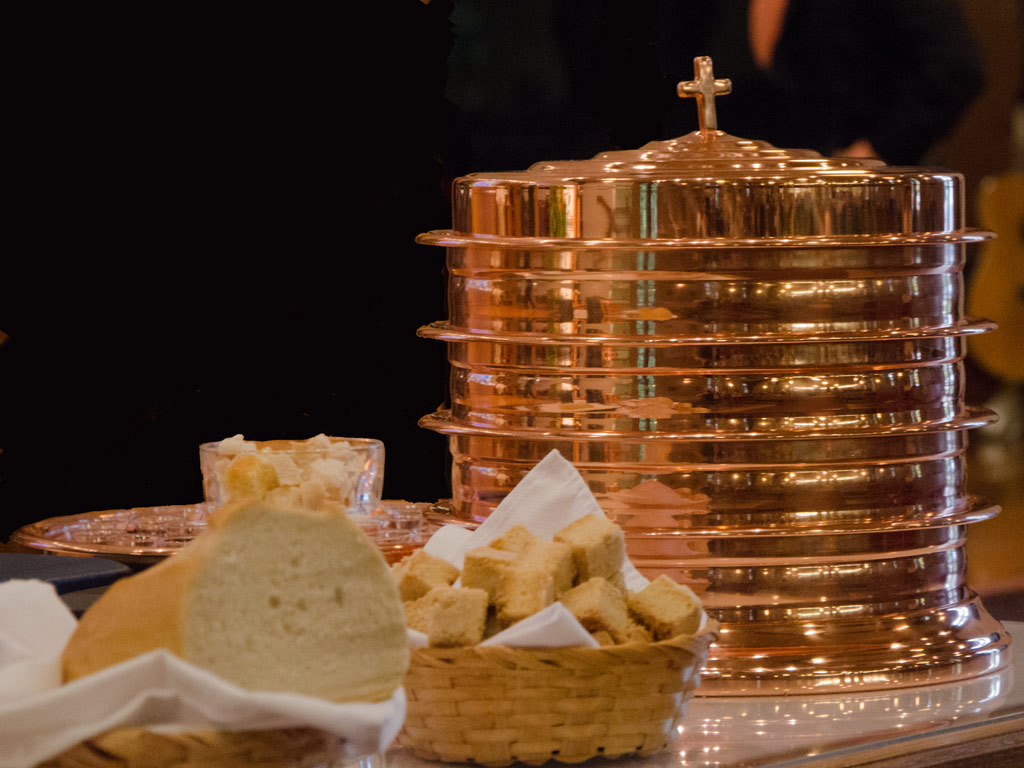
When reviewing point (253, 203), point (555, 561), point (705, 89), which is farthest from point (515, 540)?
point (253, 203)

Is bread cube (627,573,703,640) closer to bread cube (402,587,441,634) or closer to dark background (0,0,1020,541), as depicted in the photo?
bread cube (402,587,441,634)

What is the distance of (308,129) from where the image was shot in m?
1.63

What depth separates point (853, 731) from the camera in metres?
1.00

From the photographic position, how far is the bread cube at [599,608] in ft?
2.99

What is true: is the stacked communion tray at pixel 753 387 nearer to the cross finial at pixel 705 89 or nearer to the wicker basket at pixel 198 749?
the cross finial at pixel 705 89

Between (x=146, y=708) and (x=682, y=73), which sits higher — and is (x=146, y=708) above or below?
below

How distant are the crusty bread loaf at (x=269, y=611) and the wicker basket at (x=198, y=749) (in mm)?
24

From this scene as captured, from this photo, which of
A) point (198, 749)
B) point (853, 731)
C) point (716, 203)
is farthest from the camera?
point (716, 203)

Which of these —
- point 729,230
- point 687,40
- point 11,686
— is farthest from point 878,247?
point 687,40

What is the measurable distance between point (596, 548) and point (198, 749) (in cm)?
32

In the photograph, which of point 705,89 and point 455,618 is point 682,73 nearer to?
point 705,89

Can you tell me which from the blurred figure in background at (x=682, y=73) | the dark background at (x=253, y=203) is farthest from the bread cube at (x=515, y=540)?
the blurred figure in background at (x=682, y=73)

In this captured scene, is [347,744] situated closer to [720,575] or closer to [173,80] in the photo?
[720,575]

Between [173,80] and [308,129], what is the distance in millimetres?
145
